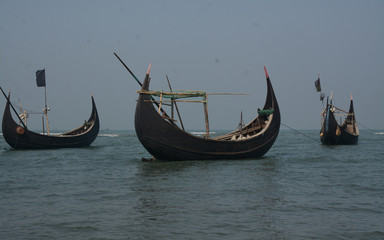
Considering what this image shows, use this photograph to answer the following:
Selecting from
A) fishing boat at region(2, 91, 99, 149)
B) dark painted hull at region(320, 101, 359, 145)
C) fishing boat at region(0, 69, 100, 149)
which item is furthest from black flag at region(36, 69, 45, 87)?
dark painted hull at region(320, 101, 359, 145)

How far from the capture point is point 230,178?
50.1ft

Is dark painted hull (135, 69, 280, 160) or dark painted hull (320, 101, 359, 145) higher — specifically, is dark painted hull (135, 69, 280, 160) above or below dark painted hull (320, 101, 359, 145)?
above

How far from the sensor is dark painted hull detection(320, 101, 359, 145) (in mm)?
34216

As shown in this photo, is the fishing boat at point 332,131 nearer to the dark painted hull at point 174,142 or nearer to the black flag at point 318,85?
the black flag at point 318,85

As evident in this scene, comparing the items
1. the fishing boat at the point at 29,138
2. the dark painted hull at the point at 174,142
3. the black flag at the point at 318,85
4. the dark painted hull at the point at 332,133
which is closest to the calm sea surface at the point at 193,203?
the dark painted hull at the point at 174,142

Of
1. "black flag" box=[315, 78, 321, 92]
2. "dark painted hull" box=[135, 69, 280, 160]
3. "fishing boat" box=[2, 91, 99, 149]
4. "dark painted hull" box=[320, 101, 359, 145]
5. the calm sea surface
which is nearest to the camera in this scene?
the calm sea surface

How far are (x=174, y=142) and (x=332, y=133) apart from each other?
69.2 ft

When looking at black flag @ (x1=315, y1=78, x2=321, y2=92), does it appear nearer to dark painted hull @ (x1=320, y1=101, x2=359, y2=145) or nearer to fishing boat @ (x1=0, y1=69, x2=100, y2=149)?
dark painted hull @ (x1=320, y1=101, x2=359, y2=145)

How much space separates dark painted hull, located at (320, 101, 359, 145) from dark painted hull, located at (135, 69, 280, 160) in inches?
568

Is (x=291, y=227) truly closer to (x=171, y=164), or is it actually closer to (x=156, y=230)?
(x=156, y=230)

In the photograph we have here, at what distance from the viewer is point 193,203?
10867 millimetres

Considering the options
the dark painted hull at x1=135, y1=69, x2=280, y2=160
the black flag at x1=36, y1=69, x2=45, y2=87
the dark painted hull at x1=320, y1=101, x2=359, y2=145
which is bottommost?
the dark painted hull at x1=320, y1=101, x2=359, y2=145

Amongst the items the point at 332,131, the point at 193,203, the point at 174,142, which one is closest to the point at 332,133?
the point at 332,131

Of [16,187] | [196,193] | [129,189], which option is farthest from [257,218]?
[16,187]
